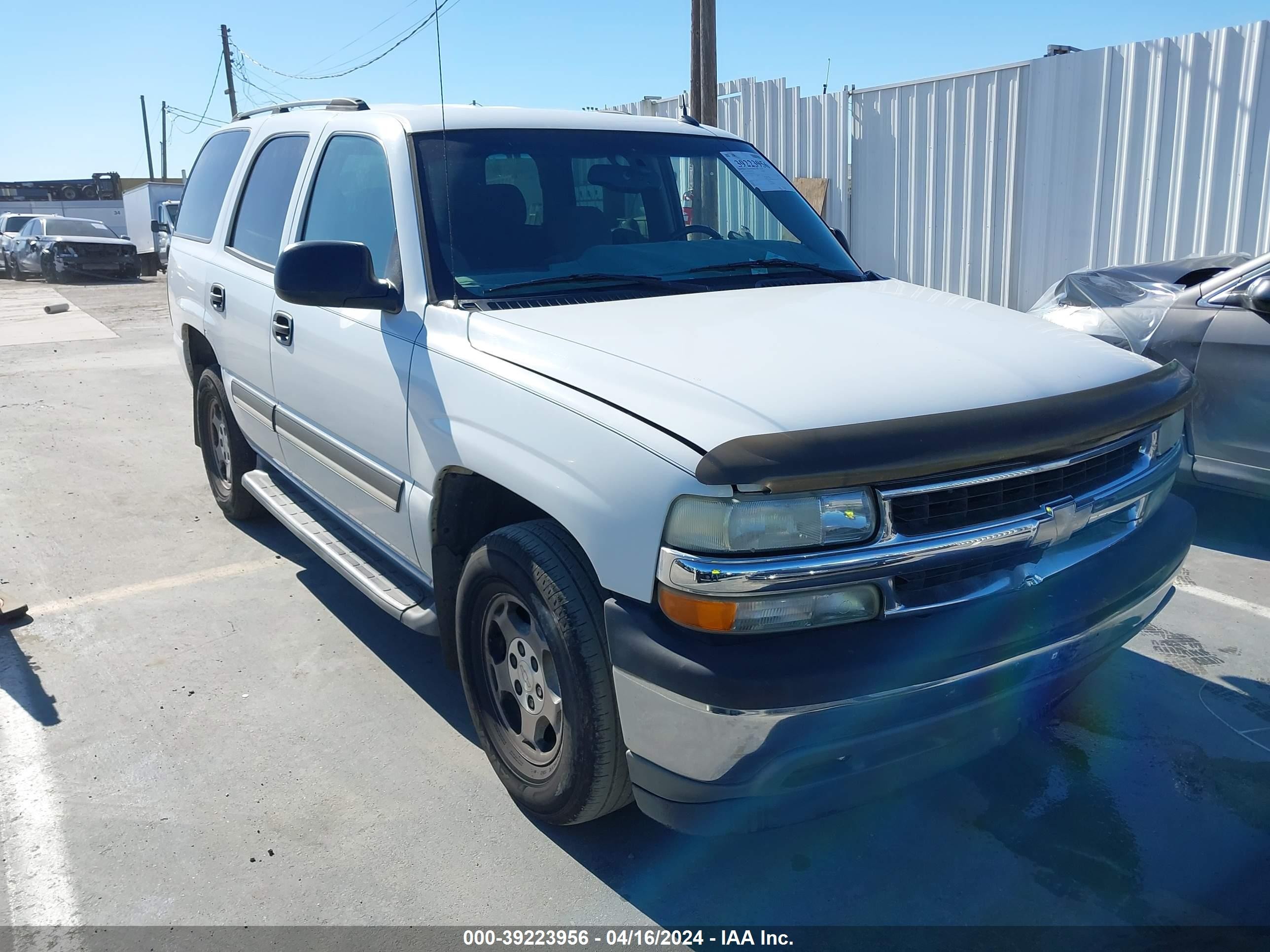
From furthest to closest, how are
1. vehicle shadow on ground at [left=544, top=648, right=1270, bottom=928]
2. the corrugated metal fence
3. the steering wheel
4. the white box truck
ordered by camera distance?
the white box truck
the corrugated metal fence
the steering wheel
vehicle shadow on ground at [left=544, top=648, right=1270, bottom=928]

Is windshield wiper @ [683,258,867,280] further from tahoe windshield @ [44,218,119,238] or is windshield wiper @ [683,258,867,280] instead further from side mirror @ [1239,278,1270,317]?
tahoe windshield @ [44,218,119,238]

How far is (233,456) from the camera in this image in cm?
535

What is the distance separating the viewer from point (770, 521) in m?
2.19

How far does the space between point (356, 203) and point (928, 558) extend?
254 cm

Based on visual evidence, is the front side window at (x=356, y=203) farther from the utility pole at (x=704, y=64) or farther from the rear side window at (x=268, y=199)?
the utility pole at (x=704, y=64)

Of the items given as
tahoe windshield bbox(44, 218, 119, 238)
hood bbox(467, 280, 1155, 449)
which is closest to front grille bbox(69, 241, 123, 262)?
tahoe windshield bbox(44, 218, 119, 238)

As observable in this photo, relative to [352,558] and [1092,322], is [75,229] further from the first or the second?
[1092,322]

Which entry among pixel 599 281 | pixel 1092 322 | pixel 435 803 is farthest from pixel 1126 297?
pixel 435 803

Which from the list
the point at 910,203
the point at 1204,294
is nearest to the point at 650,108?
the point at 910,203

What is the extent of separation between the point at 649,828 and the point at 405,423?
1439 millimetres

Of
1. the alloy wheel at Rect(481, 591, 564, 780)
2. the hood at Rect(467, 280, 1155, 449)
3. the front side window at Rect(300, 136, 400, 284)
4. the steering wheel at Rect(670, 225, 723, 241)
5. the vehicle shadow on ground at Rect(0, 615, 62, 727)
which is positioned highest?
the front side window at Rect(300, 136, 400, 284)

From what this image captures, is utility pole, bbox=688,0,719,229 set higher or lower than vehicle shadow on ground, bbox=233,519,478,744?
higher

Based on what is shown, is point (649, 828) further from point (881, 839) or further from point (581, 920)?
point (881, 839)

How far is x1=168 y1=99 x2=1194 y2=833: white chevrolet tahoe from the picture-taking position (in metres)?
2.20
